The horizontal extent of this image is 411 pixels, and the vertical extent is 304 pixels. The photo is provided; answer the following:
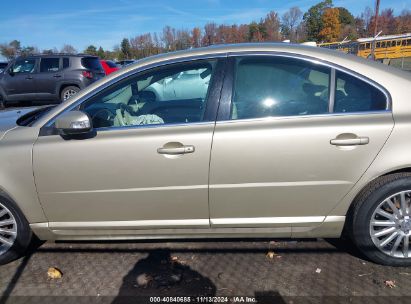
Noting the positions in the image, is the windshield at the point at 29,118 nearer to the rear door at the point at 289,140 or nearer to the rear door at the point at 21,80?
the rear door at the point at 289,140

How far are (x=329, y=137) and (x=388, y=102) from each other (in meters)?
0.52

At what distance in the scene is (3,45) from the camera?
67.3 meters

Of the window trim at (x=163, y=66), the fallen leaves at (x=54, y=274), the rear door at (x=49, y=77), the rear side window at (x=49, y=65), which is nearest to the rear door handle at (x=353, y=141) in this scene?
the window trim at (x=163, y=66)

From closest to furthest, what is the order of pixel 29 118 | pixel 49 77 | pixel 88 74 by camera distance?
pixel 29 118
pixel 88 74
pixel 49 77

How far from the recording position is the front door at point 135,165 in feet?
8.22

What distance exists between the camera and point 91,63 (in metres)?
12.1

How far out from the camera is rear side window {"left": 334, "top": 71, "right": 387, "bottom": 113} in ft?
8.23

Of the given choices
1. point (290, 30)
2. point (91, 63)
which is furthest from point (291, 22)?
point (91, 63)

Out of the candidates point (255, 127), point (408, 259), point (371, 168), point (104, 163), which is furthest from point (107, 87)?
point (408, 259)

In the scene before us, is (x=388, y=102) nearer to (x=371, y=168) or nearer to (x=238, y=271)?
(x=371, y=168)

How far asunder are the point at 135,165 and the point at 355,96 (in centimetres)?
167

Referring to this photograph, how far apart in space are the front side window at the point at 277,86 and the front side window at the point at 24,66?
11.5 metres

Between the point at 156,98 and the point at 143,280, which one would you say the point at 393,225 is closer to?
the point at 143,280

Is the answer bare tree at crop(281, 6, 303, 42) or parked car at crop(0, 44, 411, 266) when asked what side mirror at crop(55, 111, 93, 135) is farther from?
bare tree at crop(281, 6, 303, 42)
